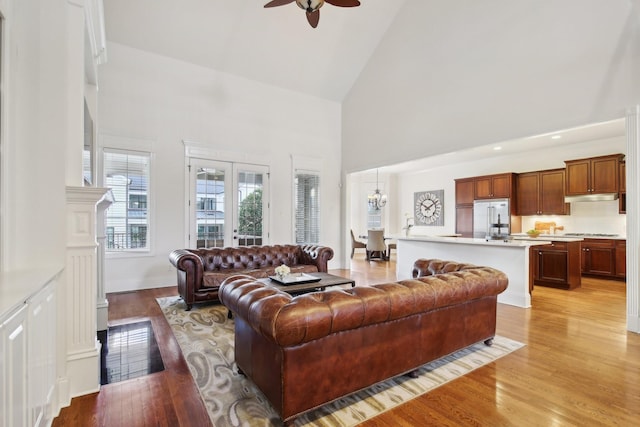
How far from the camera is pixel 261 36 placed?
5.97 metres

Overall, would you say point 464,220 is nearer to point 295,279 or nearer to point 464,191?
point 464,191

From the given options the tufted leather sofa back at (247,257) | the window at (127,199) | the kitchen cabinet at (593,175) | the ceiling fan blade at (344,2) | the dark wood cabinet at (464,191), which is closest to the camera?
the ceiling fan blade at (344,2)

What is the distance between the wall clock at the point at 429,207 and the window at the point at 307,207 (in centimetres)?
455

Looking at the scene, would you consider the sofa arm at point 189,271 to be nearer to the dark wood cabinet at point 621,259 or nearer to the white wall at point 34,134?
the white wall at point 34,134

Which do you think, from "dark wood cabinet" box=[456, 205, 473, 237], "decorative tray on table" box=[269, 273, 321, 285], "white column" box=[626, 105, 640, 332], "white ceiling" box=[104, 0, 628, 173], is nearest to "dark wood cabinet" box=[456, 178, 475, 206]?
"dark wood cabinet" box=[456, 205, 473, 237]

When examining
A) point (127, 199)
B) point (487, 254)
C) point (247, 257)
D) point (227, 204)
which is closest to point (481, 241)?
point (487, 254)

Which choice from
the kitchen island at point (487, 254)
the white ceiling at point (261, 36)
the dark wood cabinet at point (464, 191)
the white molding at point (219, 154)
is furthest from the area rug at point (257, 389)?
the dark wood cabinet at point (464, 191)

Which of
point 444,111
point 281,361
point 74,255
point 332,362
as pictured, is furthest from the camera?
point 444,111

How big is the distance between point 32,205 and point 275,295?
1.70 m

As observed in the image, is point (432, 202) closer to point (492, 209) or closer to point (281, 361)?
point (492, 209)

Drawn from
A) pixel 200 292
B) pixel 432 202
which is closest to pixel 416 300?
pixel 200 292

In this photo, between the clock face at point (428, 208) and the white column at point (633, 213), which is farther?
the clock face at point (428, 208)

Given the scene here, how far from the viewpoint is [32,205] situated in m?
2.01

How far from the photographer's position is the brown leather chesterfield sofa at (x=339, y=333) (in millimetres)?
1778
